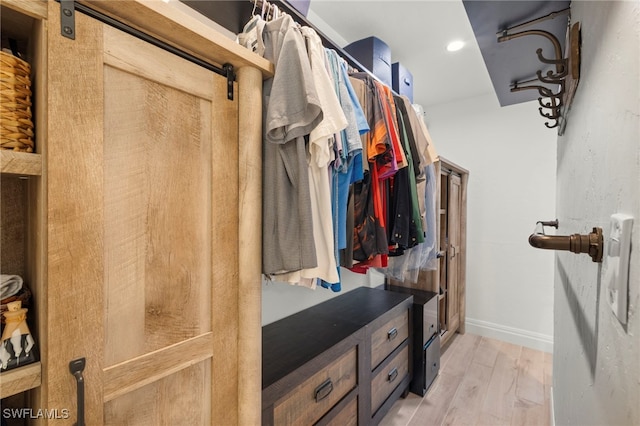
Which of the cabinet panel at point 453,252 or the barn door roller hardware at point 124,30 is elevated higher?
the barn door roller hardware at point 124,30

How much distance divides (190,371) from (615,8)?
1210 millimetres

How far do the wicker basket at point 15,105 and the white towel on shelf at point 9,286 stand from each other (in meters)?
0.26

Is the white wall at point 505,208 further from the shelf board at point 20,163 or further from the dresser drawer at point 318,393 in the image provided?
the shelf board at point 20,163

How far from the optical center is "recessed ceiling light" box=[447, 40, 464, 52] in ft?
6.93

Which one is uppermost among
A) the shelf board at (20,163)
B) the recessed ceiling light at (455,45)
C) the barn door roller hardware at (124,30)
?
the recessed ceiling light at (455,45)

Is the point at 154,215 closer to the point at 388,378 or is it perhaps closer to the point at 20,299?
the point at 20,299

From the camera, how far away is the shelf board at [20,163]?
51 cm

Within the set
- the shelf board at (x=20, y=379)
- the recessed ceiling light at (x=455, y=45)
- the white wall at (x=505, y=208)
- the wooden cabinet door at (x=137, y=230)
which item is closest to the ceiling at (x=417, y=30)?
the recessed ceiling light at (x=455, y=45)

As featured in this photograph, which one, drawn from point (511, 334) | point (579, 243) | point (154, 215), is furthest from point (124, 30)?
point (511, 334)

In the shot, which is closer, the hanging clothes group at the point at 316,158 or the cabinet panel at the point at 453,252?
the hanging clothes group at the point at 316,158

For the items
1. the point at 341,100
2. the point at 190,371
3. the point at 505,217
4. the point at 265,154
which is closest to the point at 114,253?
the point at 190,371

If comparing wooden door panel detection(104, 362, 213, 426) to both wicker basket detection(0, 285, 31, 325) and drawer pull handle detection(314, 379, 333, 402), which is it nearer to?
wicker basket detection(0, 285, 31, 325)

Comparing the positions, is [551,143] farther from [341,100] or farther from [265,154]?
[265,154]

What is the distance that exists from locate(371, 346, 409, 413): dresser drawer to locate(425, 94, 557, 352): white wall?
150cm
